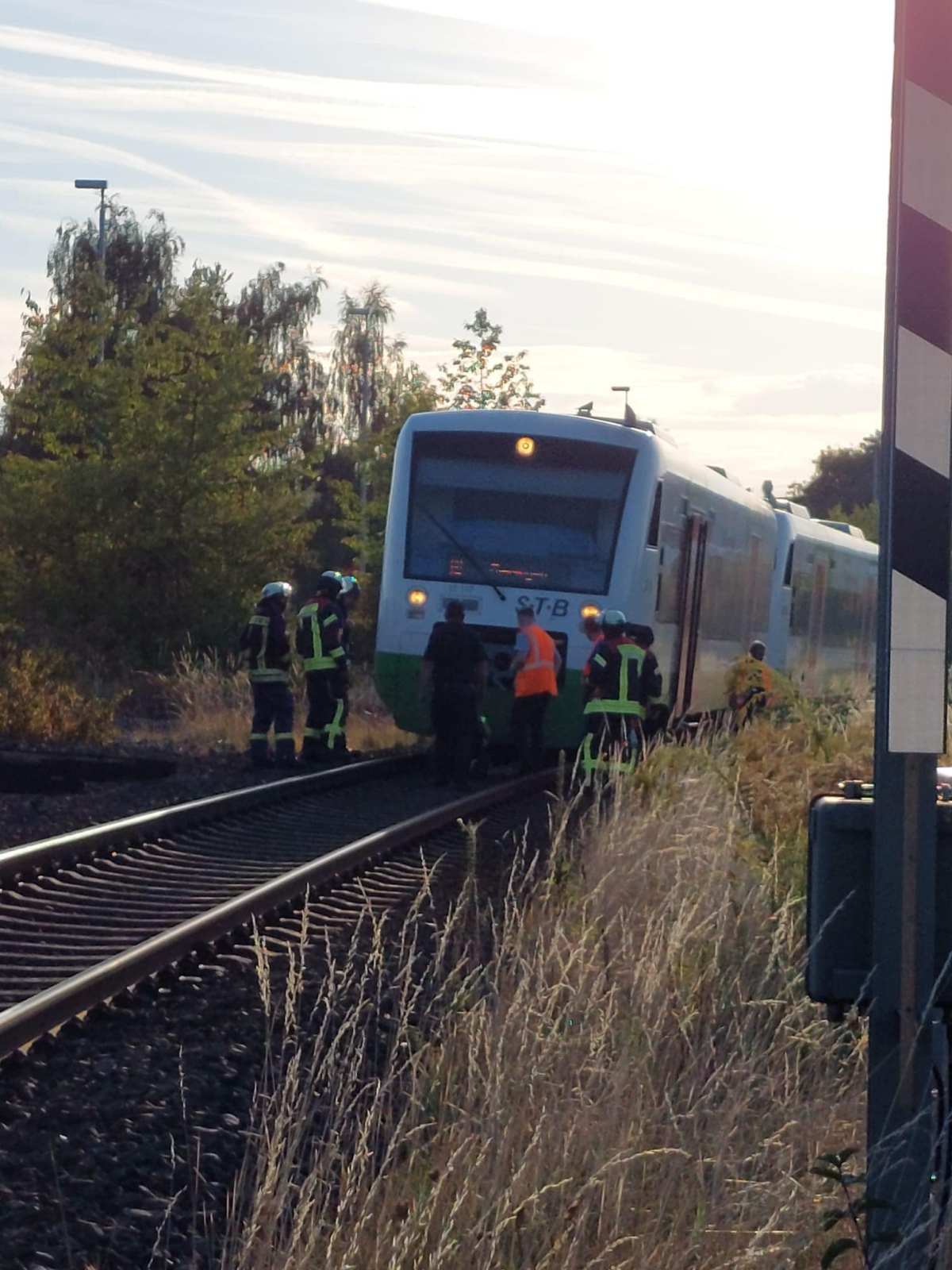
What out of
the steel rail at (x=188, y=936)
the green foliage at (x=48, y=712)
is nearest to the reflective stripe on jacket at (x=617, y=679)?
the steel rail at (x=188, y=936)

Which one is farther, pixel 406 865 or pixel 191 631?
pixel 191 631

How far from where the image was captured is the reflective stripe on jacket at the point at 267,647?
693 inches

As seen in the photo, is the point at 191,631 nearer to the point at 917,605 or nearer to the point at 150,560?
the point at 150,560

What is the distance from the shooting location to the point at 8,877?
9.83 metres

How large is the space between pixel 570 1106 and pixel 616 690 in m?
9.98

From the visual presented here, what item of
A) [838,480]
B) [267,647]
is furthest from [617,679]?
[838,480]

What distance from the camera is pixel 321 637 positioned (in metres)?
17.8

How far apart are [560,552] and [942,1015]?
1347 centimetres

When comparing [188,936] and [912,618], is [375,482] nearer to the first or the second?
[188,936]

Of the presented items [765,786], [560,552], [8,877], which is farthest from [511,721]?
[8,877]

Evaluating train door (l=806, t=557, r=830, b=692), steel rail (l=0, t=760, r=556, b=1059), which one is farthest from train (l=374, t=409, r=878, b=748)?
train door (l=806, t=557, r=830, b=692)

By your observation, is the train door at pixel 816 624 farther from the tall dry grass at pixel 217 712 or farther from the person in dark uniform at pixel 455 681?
the person in dark uniform at pixel 455 681

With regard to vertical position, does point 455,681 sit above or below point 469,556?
below

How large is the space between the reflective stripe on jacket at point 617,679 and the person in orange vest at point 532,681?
128 cm
